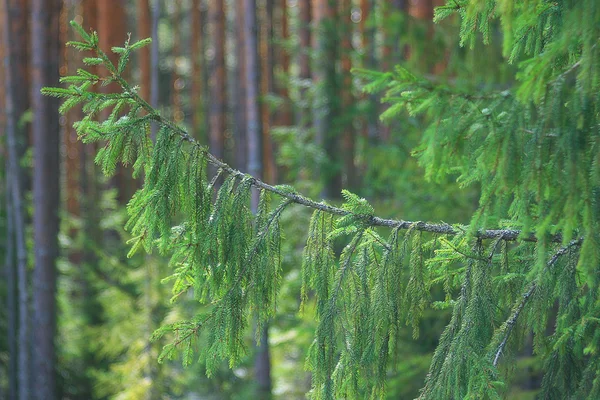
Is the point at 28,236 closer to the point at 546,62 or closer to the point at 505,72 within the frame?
the point at 505,72

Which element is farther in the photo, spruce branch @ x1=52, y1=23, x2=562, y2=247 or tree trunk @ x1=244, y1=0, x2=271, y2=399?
tree trunk @ x1=244, y1=0, x2=271, y2=399

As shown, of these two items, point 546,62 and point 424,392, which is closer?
point 546,62

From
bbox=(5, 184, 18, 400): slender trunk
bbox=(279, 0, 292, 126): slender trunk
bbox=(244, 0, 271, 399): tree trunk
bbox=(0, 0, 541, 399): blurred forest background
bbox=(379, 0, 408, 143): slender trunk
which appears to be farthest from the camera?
bbox=(279, 0, 292, 126): slender trunk

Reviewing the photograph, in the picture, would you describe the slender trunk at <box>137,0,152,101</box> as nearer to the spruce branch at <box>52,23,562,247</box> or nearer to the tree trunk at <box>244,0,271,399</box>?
the tree trunk at <box>244,0,271,399</box>

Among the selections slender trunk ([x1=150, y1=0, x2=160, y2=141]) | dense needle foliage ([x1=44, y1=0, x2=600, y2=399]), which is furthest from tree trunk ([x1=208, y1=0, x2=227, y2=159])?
dense needle foliage ([x1=44, y1=0, x2=600, y2=399])

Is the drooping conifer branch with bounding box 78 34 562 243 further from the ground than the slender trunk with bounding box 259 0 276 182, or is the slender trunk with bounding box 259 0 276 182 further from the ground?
the slender trunk with bounding box 259 0 276 182

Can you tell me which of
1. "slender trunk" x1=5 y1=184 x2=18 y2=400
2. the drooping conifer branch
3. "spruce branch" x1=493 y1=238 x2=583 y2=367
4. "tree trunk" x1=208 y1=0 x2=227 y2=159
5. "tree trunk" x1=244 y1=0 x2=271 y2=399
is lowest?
"slender trunk" x1=5 y1=184 x2=18 y2=400

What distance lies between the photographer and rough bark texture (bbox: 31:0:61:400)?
24.7ft

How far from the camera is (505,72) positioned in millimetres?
6738

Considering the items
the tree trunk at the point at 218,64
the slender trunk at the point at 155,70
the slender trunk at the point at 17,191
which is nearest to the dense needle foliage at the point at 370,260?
the slender trunk at the point at 17,191

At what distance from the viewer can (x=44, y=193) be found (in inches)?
306

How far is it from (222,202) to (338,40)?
695 centimetres

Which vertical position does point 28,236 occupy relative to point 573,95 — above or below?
below

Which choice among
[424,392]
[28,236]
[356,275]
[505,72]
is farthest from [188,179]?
[28,236]
